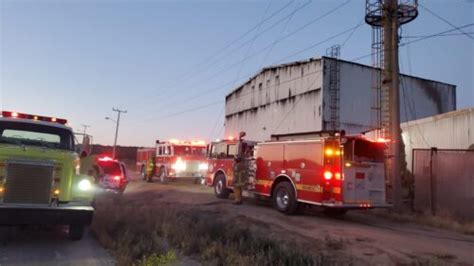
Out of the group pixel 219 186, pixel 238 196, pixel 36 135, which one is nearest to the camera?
pixel 36 135

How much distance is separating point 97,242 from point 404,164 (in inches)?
522

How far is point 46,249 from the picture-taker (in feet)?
30.8

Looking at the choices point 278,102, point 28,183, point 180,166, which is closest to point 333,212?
point 28,183

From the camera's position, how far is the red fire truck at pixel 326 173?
46.1 feet

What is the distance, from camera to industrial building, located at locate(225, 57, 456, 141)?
121ft

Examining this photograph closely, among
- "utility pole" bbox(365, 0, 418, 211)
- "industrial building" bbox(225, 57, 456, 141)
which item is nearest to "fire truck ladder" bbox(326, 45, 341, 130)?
"industrial building" bbox(225, 57, 456, 141)

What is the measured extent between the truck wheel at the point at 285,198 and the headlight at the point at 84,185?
276 inches

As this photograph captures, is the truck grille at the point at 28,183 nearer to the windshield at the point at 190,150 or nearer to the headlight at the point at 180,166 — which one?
the headlight at the point at 180,166

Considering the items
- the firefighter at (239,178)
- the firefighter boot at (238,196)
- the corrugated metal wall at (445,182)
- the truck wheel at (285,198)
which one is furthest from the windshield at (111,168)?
the corrugated metal wall at (445,182)

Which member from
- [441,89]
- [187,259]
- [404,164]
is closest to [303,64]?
[441,89]

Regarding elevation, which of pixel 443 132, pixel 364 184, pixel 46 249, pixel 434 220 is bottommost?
pixel 46 249

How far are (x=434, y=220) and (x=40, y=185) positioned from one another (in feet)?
38.2

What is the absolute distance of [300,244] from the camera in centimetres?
1004

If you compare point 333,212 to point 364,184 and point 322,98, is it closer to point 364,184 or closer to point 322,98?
point 364,184
